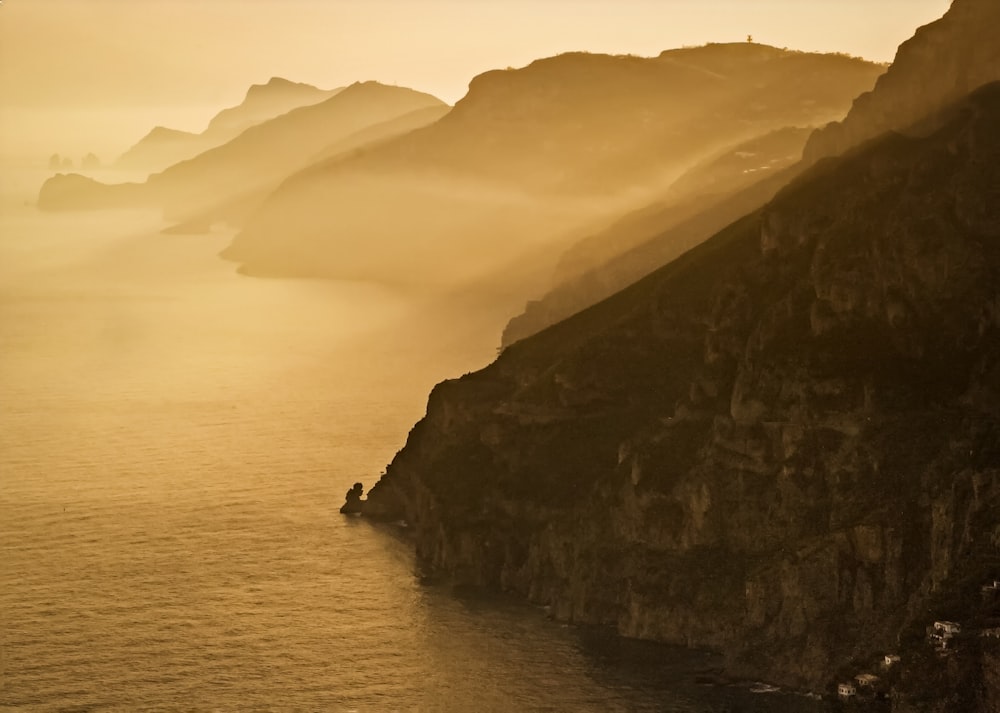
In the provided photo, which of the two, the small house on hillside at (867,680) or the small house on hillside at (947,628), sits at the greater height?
the small house on hillside at (947,628)

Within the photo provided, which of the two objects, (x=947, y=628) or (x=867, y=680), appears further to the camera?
(x=867, y=680)

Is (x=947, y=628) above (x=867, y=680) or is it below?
above

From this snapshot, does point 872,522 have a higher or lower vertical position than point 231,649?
higher

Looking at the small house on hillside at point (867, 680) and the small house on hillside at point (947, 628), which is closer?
the small house on hillside at point (947, 628)

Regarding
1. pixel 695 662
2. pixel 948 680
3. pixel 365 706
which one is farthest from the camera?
pixel 695 662

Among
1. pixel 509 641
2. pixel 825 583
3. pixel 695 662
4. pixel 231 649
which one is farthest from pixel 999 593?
pixel 231 649

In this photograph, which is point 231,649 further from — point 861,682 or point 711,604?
point 861,682

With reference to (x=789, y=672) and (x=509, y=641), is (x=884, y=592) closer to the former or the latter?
(x=789, y=672)

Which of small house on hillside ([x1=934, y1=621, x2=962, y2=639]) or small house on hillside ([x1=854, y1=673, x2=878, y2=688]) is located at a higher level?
small house on hillside ([x1=934, y1=621, x2=962, y2=639])

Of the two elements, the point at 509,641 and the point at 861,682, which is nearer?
the point at 861,682

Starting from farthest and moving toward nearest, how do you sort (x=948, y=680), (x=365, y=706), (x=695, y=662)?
1. (x=695, y=662)
2. (x=365, y=706)
3. (x=948, y=680)

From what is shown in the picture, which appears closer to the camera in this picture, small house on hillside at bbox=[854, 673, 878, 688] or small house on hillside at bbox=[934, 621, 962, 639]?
small house on hillside at bbox=[934, 621, 962, 639]
